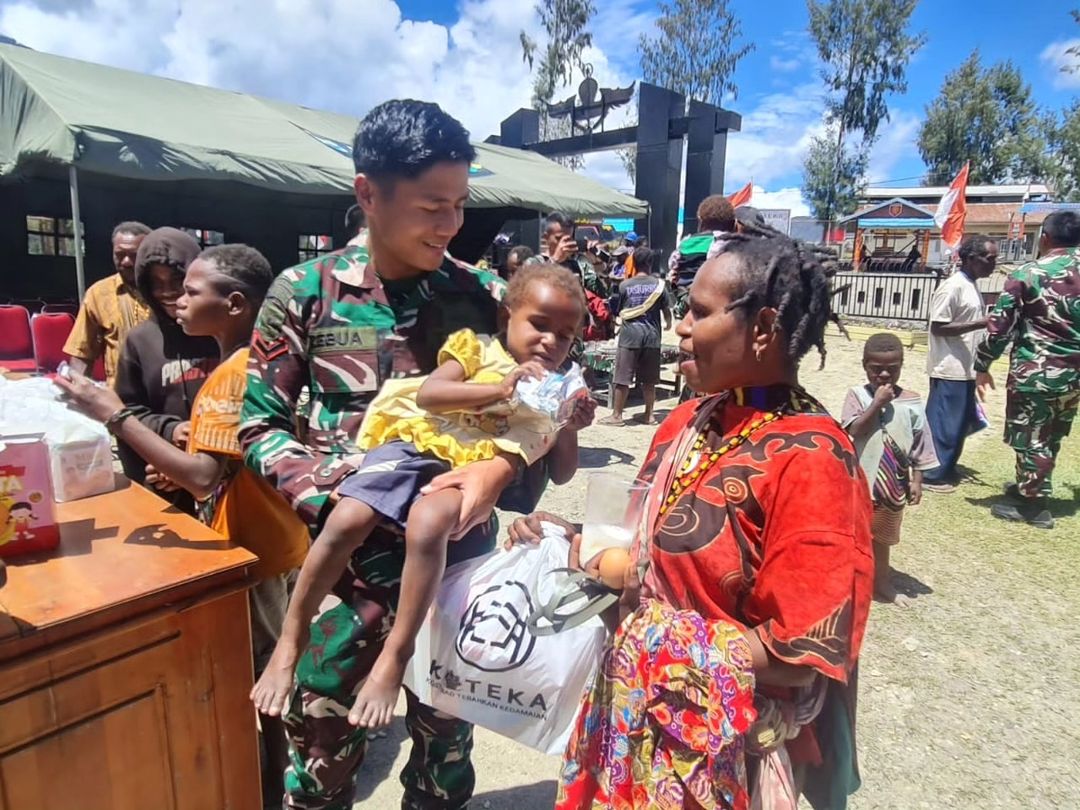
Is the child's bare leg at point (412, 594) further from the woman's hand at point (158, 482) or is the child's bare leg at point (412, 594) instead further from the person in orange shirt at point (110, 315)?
the person in orange shirt at point (110, 315)

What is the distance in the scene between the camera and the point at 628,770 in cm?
129

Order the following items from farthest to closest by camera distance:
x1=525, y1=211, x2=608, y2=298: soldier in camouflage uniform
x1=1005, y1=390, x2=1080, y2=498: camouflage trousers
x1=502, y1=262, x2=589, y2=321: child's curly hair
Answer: x1=525, y1=211, x2=608, y2=298: soldier in camouflage uniform < x1=1005, y1=390, x2=1080, y2=498: camouflage trousers < x1=502, y1=262, x2=589, y2=321: child's curly hair

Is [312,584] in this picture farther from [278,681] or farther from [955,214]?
Answer: [955,214]

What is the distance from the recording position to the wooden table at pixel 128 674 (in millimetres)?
1377

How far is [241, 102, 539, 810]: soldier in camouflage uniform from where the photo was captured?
148cm

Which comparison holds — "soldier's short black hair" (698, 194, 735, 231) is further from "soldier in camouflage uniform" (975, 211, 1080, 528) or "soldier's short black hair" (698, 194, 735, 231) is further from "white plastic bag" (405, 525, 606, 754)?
"white plastic bag" (405, 525, 606, 754)

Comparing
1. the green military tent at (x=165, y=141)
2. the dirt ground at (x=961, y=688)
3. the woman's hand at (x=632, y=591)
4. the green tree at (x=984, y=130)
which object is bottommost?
the dirt ground at (x=961, y=688)

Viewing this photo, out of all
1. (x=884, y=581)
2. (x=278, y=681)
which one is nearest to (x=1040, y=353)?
(x=884, y=581)

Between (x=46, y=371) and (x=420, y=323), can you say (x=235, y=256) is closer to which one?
(x=420, y=323)

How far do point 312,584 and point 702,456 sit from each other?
86 centimetres

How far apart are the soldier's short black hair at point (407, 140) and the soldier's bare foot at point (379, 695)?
1039 millimetres

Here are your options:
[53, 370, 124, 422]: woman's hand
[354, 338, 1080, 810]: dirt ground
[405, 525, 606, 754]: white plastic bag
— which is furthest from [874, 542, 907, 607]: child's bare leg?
[53, 370, 124, 422]: woman's hand

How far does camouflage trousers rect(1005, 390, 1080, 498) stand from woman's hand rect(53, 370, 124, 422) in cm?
557

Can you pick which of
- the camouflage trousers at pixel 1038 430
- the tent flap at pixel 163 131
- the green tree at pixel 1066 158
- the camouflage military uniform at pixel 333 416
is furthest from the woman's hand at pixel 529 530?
the green tree at pixel 1066 158
